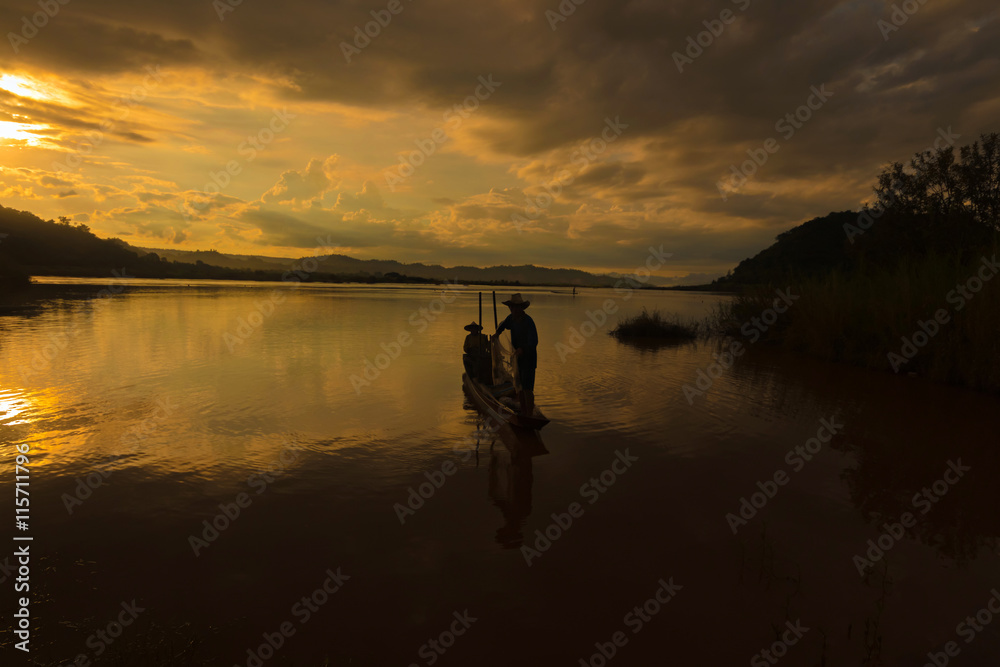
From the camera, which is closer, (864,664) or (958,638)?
(864,664)

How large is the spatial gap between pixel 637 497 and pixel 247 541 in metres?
5.42

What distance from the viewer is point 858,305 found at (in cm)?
1923

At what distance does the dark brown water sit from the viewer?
4.41 m

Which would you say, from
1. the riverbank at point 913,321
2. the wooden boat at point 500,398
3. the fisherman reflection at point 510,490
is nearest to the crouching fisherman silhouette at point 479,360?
the wooden boat at point 500,398

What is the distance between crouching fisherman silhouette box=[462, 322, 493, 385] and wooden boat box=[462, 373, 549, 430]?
38 cm

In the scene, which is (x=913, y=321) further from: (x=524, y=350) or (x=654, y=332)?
(x=524, y=350)

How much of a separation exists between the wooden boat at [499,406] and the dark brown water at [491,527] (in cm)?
43

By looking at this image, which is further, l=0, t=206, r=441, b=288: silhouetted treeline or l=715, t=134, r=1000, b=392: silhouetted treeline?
l=0, t=206, r=441, b=288: silhouetted treeline

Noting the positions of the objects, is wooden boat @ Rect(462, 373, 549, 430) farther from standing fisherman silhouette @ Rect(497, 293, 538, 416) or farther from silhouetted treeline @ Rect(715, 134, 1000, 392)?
silhouetted treeline @ Rect(715, 134, 1000, 392)

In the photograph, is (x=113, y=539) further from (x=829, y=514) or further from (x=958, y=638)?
(x=829, y=514)

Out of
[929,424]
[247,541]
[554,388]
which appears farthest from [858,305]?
[247,541]

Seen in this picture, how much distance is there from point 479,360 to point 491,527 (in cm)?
828

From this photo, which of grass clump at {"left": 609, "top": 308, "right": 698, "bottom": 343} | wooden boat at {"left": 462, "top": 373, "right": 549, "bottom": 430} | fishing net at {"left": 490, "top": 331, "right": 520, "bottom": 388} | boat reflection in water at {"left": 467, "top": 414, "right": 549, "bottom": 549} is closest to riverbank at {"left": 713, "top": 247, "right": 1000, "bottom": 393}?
grass clump at {"left": 609, "top": 308, "right": 698, "bottom": 343}

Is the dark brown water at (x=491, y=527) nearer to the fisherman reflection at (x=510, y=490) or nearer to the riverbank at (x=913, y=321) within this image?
the fisherman reflection at (x=510, y=490)
